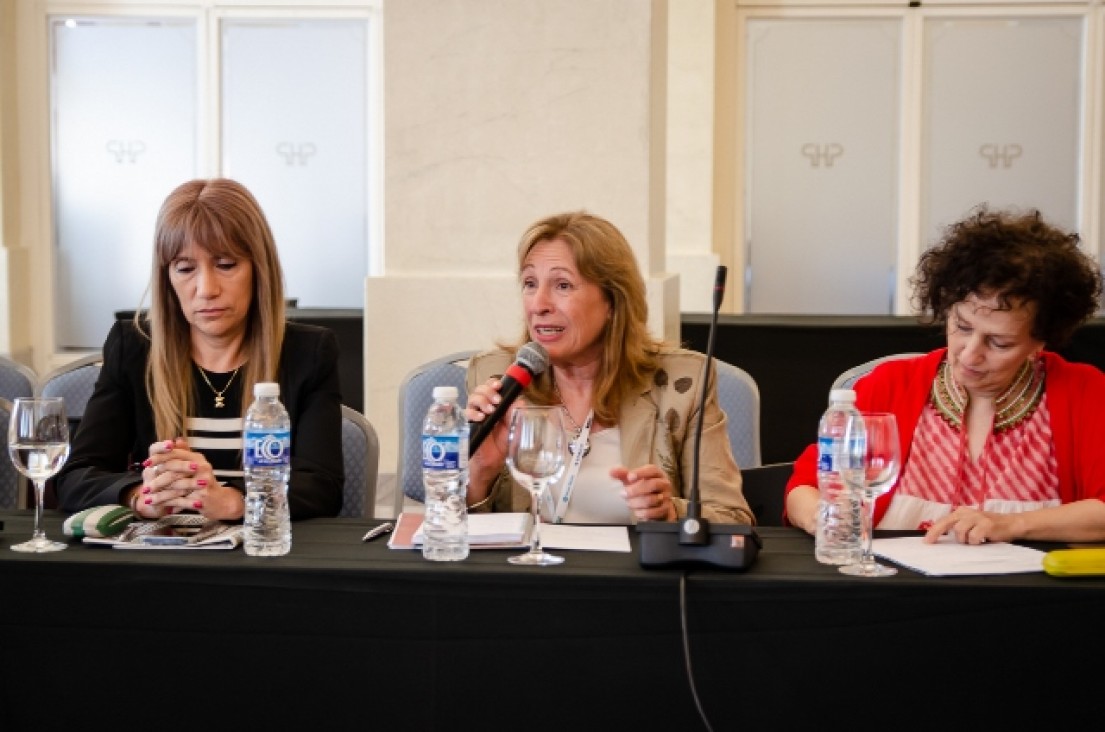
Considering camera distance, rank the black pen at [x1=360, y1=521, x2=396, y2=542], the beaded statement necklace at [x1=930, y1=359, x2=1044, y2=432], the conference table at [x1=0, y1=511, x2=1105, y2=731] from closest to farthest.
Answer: the conference table at [x1=0, y1=511, x2=1105, y2=731], the black pen at [x1=360, y1=521, x2=396, y2=542], the beaded statement necklace at [x1=930, y1=359, x2=1044, y2=432]

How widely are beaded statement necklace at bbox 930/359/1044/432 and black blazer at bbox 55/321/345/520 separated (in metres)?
1.11

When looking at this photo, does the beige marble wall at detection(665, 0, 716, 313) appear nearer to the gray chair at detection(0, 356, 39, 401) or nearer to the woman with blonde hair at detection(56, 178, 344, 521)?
the gray chair at detection(0, 356, 39, 401)

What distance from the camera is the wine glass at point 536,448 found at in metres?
1.94

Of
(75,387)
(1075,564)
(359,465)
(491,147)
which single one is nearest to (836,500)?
(1075,564)

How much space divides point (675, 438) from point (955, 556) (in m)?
0.72

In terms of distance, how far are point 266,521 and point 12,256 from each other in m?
6.30

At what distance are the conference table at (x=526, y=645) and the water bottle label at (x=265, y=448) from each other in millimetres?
175

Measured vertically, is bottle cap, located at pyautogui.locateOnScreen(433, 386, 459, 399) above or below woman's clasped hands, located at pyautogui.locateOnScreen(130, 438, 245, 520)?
above

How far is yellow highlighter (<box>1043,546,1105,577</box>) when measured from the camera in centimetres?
183

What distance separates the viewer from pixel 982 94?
8.11 m

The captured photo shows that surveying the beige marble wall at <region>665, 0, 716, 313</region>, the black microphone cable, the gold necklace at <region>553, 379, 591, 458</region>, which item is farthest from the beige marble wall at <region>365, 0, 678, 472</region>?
the beige marble wall at <region>665, 0, 716, 313</region>

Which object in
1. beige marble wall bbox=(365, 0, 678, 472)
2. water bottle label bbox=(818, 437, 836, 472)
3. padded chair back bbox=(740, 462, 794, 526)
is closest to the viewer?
water bottle label bbox=(818, 437, 836, 472)

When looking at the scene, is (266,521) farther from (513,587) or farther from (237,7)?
(237,7)

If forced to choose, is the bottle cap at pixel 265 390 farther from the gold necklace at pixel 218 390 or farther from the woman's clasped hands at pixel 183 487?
the gold necklace at pixel 218 390
